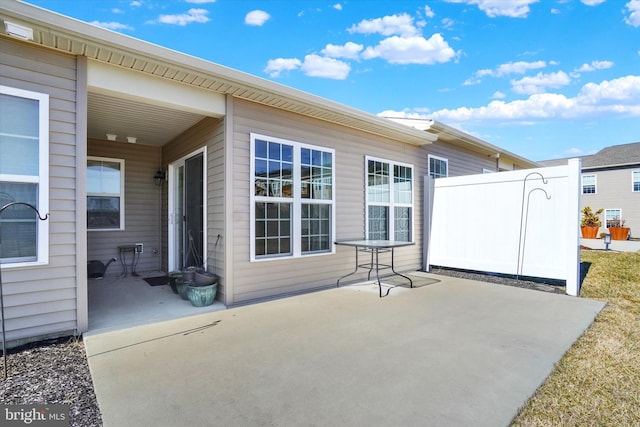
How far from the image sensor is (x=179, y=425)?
1751 millimetres

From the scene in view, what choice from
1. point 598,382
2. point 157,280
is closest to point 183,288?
point 157,280

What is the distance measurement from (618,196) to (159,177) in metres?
20.8

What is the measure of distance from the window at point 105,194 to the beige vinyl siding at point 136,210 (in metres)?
0.08

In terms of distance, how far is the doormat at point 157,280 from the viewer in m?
5.31

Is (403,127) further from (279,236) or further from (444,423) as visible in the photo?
(444,423)

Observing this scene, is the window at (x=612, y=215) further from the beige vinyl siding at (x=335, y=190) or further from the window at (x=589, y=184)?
the beige vinyl siding at (x=335, y=190)

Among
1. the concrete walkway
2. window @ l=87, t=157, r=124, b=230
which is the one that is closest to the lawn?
the concrete walkway

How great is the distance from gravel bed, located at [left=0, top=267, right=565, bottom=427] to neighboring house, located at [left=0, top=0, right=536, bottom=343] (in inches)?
10.9

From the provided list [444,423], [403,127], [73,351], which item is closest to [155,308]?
[73,351]

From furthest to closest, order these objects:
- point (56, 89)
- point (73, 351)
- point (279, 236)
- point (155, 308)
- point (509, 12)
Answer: point (509, 12) < point (279, 236) < point (155, 308) < point (56, 89) < point (73, 351)

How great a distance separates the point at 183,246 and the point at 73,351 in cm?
310

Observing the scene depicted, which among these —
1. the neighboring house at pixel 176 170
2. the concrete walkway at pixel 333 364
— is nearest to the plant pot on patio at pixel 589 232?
the neighboring house at pixel 176 170

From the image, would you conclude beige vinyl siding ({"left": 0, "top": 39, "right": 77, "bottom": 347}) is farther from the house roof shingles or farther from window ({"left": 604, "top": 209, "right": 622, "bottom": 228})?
the house roof shingles

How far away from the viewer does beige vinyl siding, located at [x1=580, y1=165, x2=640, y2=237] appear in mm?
15555
